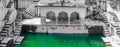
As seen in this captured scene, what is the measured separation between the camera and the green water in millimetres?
16984

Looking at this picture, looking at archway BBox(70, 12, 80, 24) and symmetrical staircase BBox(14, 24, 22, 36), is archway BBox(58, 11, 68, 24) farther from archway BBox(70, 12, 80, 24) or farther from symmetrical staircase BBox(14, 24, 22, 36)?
symmetrical staircase BBox(14, 24, 22, 36)

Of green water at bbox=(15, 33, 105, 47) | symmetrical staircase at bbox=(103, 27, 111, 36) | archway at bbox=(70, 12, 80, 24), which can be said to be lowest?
green water at bbox=(15, 33, 105, 47)

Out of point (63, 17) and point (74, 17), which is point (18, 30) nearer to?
point (63, 17)

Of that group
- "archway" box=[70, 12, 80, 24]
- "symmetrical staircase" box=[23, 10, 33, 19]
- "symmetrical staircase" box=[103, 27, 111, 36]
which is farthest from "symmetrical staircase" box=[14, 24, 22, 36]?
"symmetrical staircase" box=[103, 27, 111, 36]

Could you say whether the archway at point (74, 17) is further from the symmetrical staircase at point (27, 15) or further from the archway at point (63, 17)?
the symmetrical staircase at point (27, 15)

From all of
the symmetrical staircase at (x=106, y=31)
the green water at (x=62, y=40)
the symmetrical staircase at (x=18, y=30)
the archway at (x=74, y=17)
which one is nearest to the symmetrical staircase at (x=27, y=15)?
the symmetrical staircase at (x=18, y=30)

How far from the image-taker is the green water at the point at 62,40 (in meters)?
17.0


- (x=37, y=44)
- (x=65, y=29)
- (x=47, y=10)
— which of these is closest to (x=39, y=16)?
(x=47, y=10)

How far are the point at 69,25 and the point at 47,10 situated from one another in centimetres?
171

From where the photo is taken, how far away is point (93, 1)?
2223 cm

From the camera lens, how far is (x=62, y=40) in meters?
17.9

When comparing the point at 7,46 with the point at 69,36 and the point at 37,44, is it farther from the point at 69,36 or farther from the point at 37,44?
the point at 69,36

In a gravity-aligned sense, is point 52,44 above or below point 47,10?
below

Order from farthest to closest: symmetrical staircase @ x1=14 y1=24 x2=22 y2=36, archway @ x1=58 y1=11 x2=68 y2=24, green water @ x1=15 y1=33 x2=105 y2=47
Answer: archway @ x1=58 y1=11 x2=68 y2=24 < symmetrical staircase @ x1=14 y1=24 x2=22 y2=36 < green water @ x1=15 y1=33 x2=105 y2=47
